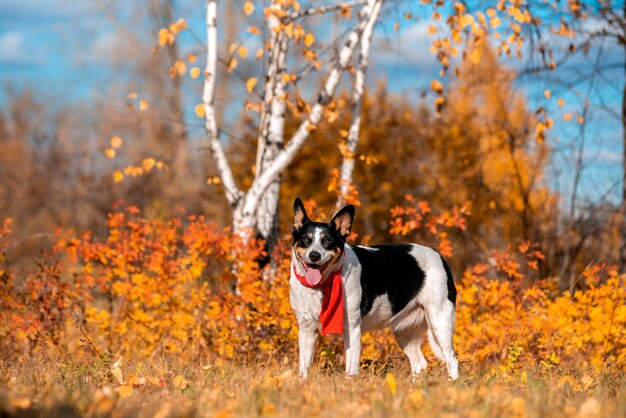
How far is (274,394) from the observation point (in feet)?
13.0

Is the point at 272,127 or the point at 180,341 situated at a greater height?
the point at 272,127

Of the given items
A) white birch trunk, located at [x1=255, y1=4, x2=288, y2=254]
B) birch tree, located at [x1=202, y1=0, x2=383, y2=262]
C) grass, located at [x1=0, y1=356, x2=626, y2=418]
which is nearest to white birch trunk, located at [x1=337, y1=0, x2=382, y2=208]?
birch tree, located at [x1=202, y1=0, x2=383, y2=262]

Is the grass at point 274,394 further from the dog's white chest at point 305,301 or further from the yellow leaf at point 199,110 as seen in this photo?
the yellow leaf at point 199,110

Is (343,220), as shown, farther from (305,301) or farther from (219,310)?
(219,310)

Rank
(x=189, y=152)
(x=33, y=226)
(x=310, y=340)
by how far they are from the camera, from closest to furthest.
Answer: (x=310, y=340) → (x=33, y=226) → (x=189, y=152)

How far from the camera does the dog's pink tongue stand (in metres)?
5.10

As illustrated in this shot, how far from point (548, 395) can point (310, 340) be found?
68.5 inches

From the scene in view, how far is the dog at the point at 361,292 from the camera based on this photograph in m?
5.10

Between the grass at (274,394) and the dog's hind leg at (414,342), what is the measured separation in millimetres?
835

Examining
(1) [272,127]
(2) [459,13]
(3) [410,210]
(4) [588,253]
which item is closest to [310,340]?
(3) [410,210]

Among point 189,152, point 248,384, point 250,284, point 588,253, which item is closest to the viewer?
point 248,384

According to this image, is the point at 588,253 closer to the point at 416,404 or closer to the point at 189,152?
the point at 416,404

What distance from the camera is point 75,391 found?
402cm

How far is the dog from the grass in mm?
369
